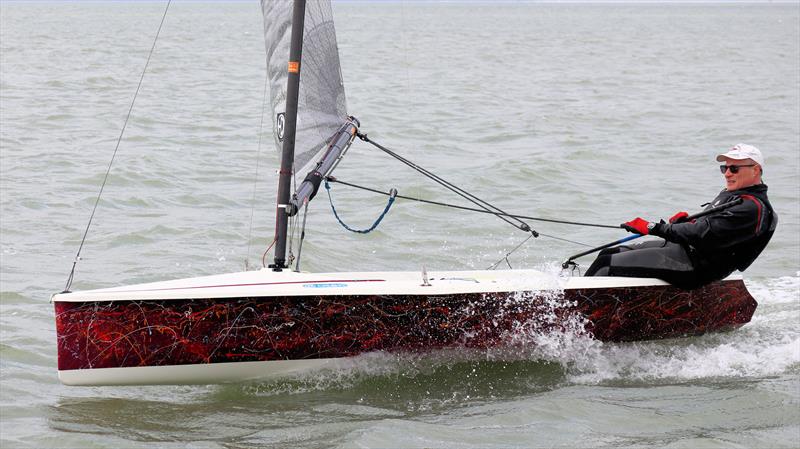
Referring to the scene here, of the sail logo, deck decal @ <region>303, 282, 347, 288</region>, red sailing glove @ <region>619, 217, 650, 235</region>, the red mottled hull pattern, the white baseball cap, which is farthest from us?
the sail logo

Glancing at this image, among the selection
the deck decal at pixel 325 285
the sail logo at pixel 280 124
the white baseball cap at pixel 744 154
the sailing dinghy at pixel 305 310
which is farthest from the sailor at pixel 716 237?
the sail logo at pixel 280 124

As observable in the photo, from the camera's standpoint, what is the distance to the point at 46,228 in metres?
8.72

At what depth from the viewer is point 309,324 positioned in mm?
5094

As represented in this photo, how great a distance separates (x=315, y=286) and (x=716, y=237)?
213 centimetres

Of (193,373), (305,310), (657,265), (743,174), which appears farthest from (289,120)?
(743,174)

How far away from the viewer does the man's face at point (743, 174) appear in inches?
218

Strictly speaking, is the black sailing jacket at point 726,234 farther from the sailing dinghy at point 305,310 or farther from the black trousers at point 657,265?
the sailing dinghy at point 305,310

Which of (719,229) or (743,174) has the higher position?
(743,174)

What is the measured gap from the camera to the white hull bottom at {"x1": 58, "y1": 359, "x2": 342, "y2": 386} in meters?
4.95

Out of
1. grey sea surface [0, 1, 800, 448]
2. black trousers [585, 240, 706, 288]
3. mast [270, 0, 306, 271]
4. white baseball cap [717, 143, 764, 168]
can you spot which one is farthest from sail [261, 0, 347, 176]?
white baseball cap [717, 143, 764, 168]

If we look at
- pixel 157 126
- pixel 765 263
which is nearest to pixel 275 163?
pixel 157 126

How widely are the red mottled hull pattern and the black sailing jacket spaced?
234 millimetres

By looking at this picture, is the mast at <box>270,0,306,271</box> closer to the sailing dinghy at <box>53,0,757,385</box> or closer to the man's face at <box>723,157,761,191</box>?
the sailing dinghy at <box>53,0,757,385</box>

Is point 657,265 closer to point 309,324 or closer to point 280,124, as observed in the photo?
point 309,324
